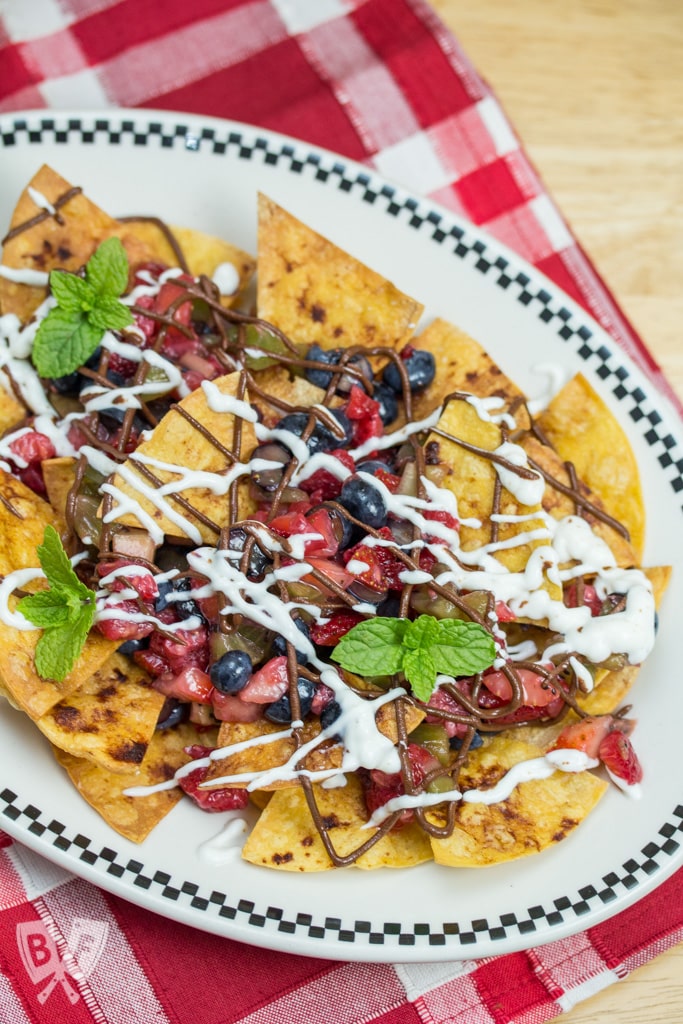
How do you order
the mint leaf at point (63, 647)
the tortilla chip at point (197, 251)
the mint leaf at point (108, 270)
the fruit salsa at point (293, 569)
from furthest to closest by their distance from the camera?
the tortilla chip at point (197, 251)
the mint leaf at point (108, 270)
the fruit salsa at point (293, 569)
the mint leaf at point (63, 647)

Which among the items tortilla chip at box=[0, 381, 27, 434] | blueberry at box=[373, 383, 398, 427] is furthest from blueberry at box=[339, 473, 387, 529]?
tortilla chip at box=[0, 381, 27, 434]

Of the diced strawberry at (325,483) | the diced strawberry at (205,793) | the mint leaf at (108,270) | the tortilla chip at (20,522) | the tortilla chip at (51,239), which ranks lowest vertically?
the diced strawberry at (205,793)

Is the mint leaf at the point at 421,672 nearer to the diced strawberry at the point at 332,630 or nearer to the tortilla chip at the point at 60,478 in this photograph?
the diced strawberry at the point at 332,630

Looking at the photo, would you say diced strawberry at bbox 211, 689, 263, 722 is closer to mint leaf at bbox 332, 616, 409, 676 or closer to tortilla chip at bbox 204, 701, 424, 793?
tortilla chip at bbox 204, 701, 424, 793

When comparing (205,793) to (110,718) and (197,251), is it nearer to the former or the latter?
(110,718)

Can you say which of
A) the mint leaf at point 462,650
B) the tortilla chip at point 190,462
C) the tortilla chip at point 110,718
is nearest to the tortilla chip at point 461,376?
the tortilla chip at point 190,462

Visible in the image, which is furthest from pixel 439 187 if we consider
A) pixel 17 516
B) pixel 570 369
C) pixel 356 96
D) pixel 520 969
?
pixel 520 969
